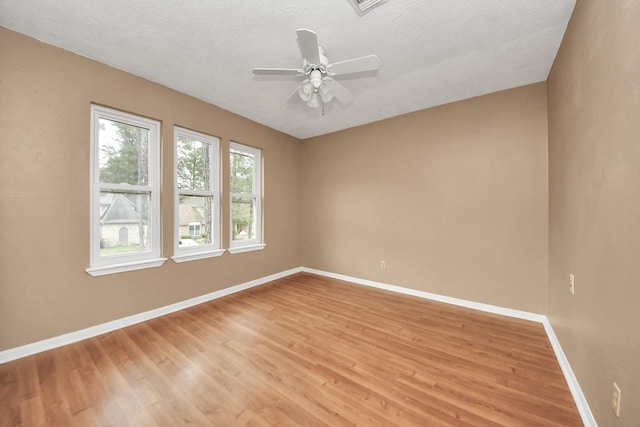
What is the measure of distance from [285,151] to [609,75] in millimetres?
3978

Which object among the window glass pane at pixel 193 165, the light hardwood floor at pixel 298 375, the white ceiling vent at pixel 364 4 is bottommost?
the light hardwood floor at pixel 298 375

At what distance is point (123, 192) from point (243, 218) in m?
1.63

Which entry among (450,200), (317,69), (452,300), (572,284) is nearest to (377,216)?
(450,200)

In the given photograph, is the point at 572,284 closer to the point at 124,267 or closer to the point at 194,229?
the point at 194,229

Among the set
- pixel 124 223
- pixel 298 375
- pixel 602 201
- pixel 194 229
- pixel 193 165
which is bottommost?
pixel 298 375

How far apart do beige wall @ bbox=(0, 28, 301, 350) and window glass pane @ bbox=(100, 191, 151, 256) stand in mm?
182

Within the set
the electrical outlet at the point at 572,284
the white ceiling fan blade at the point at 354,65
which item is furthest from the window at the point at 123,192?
the electrical outlet at the point at 572,284

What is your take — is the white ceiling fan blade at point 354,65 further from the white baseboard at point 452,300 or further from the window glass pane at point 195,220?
the white baseboard at point 452,300

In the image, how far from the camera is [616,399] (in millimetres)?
1072

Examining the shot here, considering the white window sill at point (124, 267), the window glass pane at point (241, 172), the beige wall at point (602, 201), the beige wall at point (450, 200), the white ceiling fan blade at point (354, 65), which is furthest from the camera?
the window glass pane at point (241, 172)

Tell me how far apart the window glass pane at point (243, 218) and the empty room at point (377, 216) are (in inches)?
10.2

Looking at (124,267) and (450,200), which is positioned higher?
(450,200)

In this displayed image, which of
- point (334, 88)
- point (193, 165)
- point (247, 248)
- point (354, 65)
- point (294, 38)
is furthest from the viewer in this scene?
point (247, 248)

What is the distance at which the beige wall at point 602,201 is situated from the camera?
995 mm
